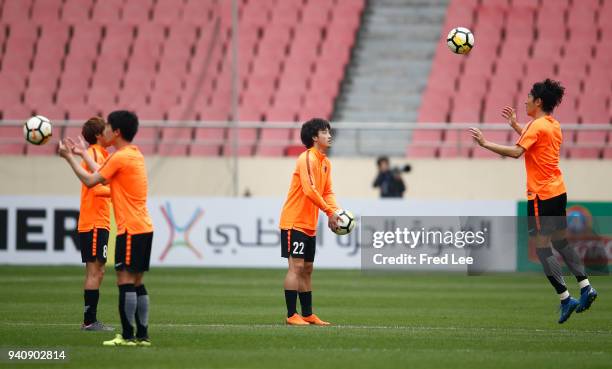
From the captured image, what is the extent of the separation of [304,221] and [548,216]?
8.41 ft

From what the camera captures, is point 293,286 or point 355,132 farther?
point 355,132

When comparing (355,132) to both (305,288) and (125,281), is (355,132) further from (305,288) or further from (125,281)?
(125,281)

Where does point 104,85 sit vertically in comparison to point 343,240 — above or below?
above

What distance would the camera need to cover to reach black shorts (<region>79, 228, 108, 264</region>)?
12.6 metres

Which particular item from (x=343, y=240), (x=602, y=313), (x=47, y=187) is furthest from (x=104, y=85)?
(x=602, y=313)

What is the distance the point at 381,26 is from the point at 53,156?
9.69 metres

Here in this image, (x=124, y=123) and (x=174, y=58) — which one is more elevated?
(x=174, y=58)

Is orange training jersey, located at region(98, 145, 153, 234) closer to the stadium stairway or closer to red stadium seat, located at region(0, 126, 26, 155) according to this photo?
the stadium stairway

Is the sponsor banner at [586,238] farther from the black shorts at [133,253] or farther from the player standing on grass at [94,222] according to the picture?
the black shorts at [133,253]

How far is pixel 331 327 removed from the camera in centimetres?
1252

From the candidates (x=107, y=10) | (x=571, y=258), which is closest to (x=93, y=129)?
(x=571, y=258)

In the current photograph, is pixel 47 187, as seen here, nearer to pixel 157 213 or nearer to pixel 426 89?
pixel 157 213

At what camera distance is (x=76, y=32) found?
31.2 m

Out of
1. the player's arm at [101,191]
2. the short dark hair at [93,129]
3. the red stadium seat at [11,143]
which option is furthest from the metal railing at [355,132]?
the player's arm at [101,191]
